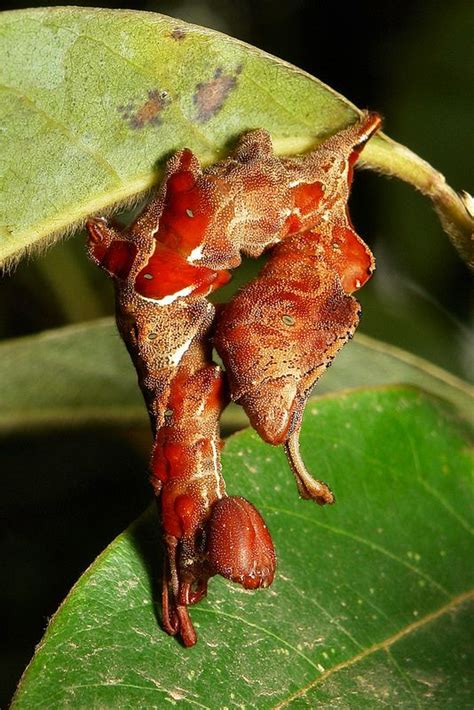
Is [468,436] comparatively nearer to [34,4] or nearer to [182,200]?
[182,200]

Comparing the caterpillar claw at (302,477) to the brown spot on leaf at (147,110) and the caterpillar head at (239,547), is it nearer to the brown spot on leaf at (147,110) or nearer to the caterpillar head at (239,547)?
the caterpillar head at (239,547)

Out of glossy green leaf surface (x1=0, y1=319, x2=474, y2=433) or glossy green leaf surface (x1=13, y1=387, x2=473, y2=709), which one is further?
glossy green leaf surface (x1=0, y1=319, x2=474, y2=433)

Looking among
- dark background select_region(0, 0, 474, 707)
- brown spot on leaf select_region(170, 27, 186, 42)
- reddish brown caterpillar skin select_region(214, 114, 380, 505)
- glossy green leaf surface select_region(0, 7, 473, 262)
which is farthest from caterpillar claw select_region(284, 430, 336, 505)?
dark background select_region(0, 0, 474, 707)

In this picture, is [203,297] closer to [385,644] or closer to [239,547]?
[239,547]

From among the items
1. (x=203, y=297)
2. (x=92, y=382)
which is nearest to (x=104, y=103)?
(x=203, y=297)

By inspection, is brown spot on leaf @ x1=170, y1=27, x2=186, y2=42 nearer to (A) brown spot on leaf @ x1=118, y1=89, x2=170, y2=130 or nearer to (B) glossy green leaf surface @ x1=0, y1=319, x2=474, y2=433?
(A) brown spot on leaf @ x1=118, y1=89, x2=170, y2=130
